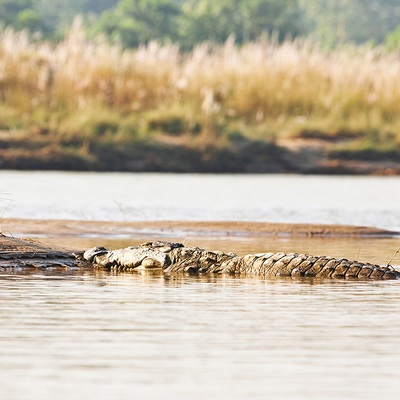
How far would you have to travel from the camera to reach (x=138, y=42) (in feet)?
141

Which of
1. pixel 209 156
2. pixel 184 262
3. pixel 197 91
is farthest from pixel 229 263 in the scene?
pixel 197 91

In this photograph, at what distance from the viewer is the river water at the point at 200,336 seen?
425cm

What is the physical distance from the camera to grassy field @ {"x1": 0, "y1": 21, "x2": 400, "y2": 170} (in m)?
20.3

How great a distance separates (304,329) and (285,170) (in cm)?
1489

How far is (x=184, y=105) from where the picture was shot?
2136 centimetres

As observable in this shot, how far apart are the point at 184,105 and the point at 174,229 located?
10.2 meters

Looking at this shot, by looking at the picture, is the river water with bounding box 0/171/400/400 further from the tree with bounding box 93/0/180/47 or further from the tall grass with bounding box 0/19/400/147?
the tree with bounding box 93/0/180/47

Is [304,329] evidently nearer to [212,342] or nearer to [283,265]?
[212,342]

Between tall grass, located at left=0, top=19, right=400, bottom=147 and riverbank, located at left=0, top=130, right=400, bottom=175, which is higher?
tall grass, located at left=0, top=19, right=400, bottom=147

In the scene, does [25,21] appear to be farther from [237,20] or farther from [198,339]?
[198,339]

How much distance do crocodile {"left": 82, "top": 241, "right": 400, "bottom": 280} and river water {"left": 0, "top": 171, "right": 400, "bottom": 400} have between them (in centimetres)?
23

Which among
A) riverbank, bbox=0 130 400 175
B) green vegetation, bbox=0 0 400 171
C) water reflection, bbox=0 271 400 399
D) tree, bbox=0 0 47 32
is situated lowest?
water reflection, bbox=0 271 400 399

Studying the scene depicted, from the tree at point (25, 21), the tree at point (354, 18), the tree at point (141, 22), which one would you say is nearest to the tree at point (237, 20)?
the tree at point (141, 22)

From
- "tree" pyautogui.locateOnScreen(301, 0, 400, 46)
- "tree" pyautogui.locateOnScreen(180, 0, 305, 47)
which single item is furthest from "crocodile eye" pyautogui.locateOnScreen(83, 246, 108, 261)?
"tree" pyautogui.locateOnScreen(301, 0, 400, 46)
